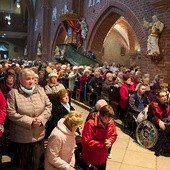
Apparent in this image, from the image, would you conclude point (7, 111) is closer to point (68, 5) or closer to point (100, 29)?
point (100, 29)

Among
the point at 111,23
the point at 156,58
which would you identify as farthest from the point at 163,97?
the point at 111,23

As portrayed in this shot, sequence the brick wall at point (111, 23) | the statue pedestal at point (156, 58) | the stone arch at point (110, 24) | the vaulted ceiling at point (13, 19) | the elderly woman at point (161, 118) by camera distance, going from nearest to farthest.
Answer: the elderly woman at point (161, 118)
the brick wall at point (111, 23)
the statue pedestal at point (156, 58)
the stone arch at point (110, 24)
the vaulted ceiling at point (13, 19)

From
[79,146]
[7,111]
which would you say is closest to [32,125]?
[7,111]

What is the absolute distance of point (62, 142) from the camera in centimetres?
312

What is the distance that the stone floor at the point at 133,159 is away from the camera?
504 centimetres

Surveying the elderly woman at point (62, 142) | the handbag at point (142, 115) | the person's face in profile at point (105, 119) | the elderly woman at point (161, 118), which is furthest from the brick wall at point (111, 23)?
the elderly woman at point (62, 142)

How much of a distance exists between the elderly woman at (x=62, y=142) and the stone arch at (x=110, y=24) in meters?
8.25

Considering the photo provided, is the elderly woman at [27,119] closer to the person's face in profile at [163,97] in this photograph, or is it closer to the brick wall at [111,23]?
the person's face in profile at [163,97]

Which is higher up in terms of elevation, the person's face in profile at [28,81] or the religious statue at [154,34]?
the religious statue at [154,34]

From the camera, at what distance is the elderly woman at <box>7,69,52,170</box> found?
3.61 meters

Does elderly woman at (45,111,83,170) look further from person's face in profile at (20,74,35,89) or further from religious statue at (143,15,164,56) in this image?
religious statue at (143,15,164,56)

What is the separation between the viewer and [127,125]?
7004 millimetres

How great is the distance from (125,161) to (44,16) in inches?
871

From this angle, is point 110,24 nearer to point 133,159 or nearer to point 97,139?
point 133,159
